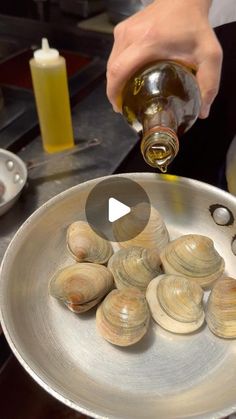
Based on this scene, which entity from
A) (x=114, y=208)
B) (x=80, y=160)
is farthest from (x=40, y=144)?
(x=114, y=208)

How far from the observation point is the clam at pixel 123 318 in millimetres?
438

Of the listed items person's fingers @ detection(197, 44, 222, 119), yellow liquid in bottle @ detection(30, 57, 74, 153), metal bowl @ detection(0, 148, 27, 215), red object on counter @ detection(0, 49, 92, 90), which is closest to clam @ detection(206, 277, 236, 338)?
person's fingers @ detection(197, 44, 222, 119)

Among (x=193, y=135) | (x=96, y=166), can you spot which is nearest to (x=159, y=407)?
(x=96, y=166)

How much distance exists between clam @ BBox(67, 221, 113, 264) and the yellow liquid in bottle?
290mm

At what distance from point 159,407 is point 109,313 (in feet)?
0.34

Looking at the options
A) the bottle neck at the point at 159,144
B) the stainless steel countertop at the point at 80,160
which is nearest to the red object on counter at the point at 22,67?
the stainless steel countertop at the point at 80,160

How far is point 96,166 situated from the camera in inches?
30.0

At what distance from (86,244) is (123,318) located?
11 centimetres

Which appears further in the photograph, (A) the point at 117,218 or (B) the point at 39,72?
(B) the point at 39,72

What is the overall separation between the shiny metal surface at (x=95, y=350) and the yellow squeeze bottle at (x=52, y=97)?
0.25 metres

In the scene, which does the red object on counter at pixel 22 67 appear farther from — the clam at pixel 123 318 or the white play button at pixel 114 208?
the clam at pixel 123 318

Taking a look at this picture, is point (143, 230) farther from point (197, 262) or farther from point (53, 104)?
point (53, 104)

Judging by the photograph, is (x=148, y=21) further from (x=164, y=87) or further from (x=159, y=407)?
(x=159, y=407)

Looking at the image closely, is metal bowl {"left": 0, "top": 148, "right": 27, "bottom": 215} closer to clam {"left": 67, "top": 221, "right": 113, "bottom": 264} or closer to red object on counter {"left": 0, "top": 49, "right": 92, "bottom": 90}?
clam {"left": 67, "top": 221, "right": 113, "bottom": 264}
